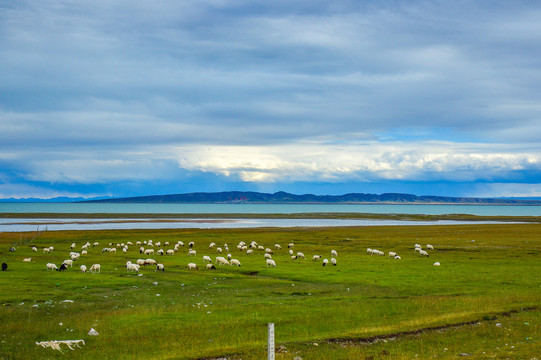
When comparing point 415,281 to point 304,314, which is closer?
point 304,314

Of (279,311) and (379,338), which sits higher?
(379,338)

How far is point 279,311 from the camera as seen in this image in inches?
936

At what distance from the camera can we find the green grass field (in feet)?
56.5

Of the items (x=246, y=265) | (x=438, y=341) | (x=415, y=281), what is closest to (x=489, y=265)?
(x=415, y=281)

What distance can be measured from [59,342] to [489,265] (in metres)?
37.6

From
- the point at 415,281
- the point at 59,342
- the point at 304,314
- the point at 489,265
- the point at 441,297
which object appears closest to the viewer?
the point at 59,342

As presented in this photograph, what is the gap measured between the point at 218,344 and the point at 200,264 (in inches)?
1105

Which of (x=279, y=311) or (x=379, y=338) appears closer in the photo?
(x=379, y=338)

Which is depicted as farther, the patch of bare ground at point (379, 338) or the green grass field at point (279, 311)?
the green grass field at point (279, 311)

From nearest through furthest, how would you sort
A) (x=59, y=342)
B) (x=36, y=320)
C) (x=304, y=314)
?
(x=59, y=342) → (x=36, y=320) → (x=304, y=314)

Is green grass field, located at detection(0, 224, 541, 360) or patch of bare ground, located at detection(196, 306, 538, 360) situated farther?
green grass field, located at detection(0, 224, 541, 360)

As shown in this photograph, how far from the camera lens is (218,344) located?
18219 millimetres

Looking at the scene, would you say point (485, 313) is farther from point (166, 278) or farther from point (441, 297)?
point (166, 278)

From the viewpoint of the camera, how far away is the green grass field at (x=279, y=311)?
17.2 metres
